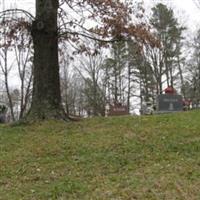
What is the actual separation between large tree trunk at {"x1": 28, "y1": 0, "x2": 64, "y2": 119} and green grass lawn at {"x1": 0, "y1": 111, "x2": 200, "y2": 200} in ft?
A: 2.85

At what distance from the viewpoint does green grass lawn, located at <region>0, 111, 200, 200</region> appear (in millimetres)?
7281

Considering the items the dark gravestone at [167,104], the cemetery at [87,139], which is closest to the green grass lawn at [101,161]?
the cemetery at [87,139]

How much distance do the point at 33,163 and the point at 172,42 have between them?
1667 inches

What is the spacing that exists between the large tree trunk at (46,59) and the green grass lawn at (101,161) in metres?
0.87

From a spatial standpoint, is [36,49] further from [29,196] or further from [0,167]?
[29,196]

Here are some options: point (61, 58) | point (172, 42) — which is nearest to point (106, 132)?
point (61, 58)

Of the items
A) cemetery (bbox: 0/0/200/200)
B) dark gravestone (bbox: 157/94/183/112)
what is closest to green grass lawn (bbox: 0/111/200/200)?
cemetery (bbox: 0/0/200/200)

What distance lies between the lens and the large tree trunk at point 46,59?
42.5 ft

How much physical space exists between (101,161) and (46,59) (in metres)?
5.14

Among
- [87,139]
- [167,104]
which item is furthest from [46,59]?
[167,104]

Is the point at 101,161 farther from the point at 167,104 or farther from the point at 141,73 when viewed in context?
the point at 141,73

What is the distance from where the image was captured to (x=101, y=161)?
8703 mm

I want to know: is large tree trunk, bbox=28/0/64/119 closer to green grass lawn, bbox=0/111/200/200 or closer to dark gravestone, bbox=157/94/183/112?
green grass lawn, bbox=0/111/200/200

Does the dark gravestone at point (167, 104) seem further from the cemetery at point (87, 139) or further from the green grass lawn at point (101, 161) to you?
the green grass lawn at point (101, 161)
